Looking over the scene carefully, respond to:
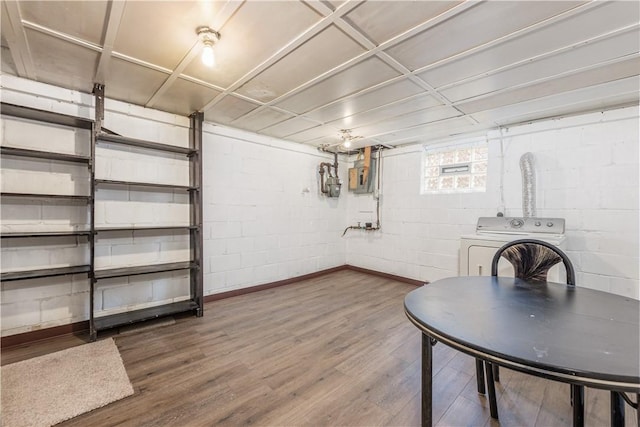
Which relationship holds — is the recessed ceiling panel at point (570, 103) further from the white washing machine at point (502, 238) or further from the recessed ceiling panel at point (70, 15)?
the recessed ceiling panel at point (70, 15)

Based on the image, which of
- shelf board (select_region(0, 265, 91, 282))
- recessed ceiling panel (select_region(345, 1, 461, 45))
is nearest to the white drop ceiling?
recessed ceiling panel (select_region(345, 1, 461, 45))

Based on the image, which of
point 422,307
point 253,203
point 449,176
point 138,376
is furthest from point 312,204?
point 422,307

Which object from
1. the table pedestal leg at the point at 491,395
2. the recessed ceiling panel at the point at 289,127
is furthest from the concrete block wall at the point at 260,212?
the table pedestal leg at the point at 491,395

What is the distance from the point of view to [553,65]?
2.03m

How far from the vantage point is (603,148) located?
285 centimetres

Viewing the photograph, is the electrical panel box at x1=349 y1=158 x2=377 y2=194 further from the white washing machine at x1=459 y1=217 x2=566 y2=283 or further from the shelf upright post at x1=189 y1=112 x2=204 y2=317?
the shelf upright post at x1=189 y1=112 x2=204 y2=317

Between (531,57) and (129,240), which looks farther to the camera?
(129,240)

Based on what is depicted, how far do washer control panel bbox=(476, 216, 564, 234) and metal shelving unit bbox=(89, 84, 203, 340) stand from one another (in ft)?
11.4

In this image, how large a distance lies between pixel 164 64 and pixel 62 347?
254 centimetres

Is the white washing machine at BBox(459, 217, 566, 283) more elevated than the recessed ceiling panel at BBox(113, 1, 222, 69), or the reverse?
the recessed ceiling panel at BBox(113, 1, 222, 69)

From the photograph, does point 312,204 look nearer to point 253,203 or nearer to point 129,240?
point 253,203

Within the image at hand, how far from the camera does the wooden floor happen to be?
1579mm

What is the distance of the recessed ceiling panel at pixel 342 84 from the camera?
6.87ft

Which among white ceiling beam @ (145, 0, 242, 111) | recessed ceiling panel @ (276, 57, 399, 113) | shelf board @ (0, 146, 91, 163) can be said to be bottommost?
shelf board @ (0, 146, 91, 163)
